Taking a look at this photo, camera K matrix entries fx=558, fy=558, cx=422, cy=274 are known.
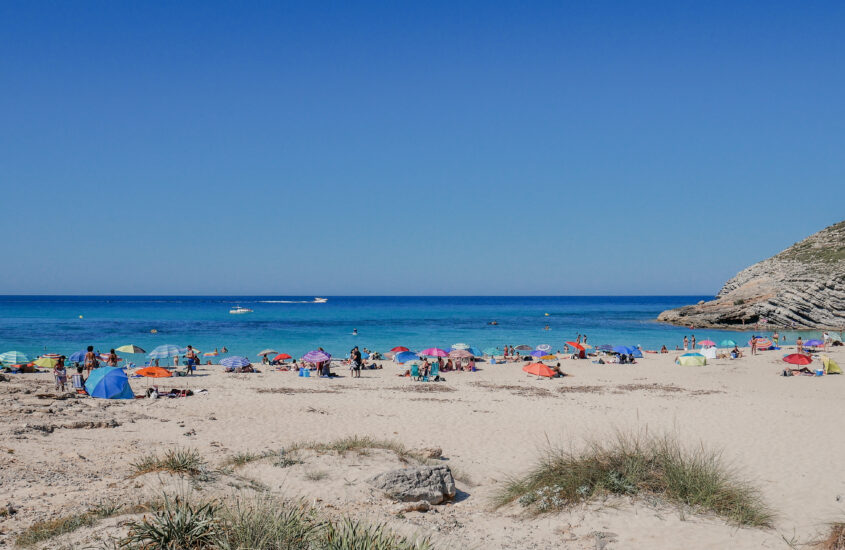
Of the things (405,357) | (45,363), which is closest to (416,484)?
(405,357)

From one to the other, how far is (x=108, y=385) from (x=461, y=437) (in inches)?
433

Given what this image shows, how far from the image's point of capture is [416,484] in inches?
323

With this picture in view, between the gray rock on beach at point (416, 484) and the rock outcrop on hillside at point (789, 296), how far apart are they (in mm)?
64182

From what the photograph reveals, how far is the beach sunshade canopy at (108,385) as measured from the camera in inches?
663

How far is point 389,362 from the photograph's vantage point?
106 ft

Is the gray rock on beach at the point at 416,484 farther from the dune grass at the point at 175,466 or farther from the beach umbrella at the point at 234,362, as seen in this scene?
the beach umbrella at the point at 234,362

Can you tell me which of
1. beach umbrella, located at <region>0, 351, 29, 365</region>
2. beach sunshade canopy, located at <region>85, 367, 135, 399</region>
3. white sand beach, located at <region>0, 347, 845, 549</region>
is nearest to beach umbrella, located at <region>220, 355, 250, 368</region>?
white sand beach, located at <region>0, 347, 845, 549</region>

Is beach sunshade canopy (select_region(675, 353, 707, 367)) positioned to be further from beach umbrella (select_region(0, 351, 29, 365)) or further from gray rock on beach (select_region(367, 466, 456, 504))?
beach umbrella (select_region(0, 351, 29, 365))

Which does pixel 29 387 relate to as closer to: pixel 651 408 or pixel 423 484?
pixel 423 484

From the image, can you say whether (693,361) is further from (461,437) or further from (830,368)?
(461,437)

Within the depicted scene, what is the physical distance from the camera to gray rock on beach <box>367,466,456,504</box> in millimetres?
8047

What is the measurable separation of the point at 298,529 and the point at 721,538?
4.96 m

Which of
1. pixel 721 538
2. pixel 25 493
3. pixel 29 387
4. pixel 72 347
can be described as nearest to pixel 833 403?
pixel 721 538

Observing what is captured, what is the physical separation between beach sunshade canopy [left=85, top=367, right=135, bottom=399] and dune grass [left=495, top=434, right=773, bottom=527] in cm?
1361
